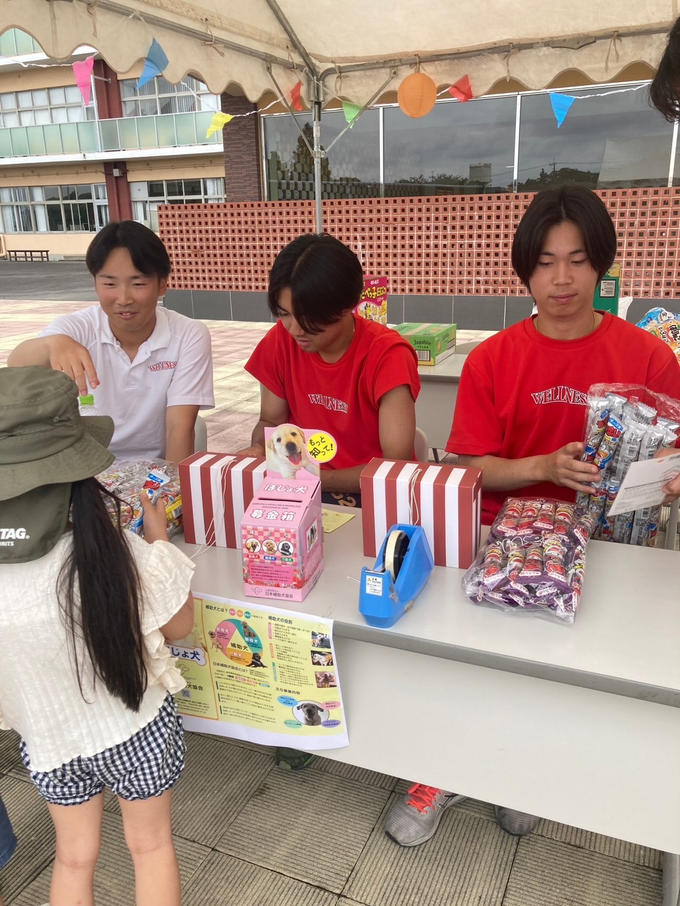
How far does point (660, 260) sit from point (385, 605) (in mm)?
8059

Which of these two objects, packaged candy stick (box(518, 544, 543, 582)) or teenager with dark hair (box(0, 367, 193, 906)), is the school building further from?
teenager with dark hair (box(0, 367, 193, 906))

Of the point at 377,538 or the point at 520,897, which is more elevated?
the point at 377,538

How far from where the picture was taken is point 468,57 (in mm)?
3639

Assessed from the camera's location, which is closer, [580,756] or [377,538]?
[580,756]

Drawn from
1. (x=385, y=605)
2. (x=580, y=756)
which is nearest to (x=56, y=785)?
(x=385, y=605)

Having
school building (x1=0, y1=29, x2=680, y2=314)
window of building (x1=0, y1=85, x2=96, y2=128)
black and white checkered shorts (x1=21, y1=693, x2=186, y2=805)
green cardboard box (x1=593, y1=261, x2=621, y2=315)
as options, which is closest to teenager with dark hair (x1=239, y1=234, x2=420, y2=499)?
black and white checkered shorts (x1=21, y1=693, x2=186, y2=805)

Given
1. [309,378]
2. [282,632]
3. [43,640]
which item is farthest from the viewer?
[309,378]

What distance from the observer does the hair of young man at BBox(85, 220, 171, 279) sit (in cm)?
193

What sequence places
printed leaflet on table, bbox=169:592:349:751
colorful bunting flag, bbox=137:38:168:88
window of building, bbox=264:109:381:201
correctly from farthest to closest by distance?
window of building, bbox=264:109:381:201, colorful bunting flag, bbox=137:38:168:88, printed leaflet on table, bbox=169:592:349:751

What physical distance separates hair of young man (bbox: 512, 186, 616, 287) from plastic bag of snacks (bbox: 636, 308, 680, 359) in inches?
45.0

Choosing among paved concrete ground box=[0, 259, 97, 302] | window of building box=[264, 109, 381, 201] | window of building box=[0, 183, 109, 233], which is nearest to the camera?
window of building box=[264, 109, 381, 201]

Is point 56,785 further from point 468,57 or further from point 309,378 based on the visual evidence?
point 468,57

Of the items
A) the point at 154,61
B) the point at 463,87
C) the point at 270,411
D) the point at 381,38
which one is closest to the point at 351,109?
the point at 381,38

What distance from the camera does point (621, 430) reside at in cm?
139
